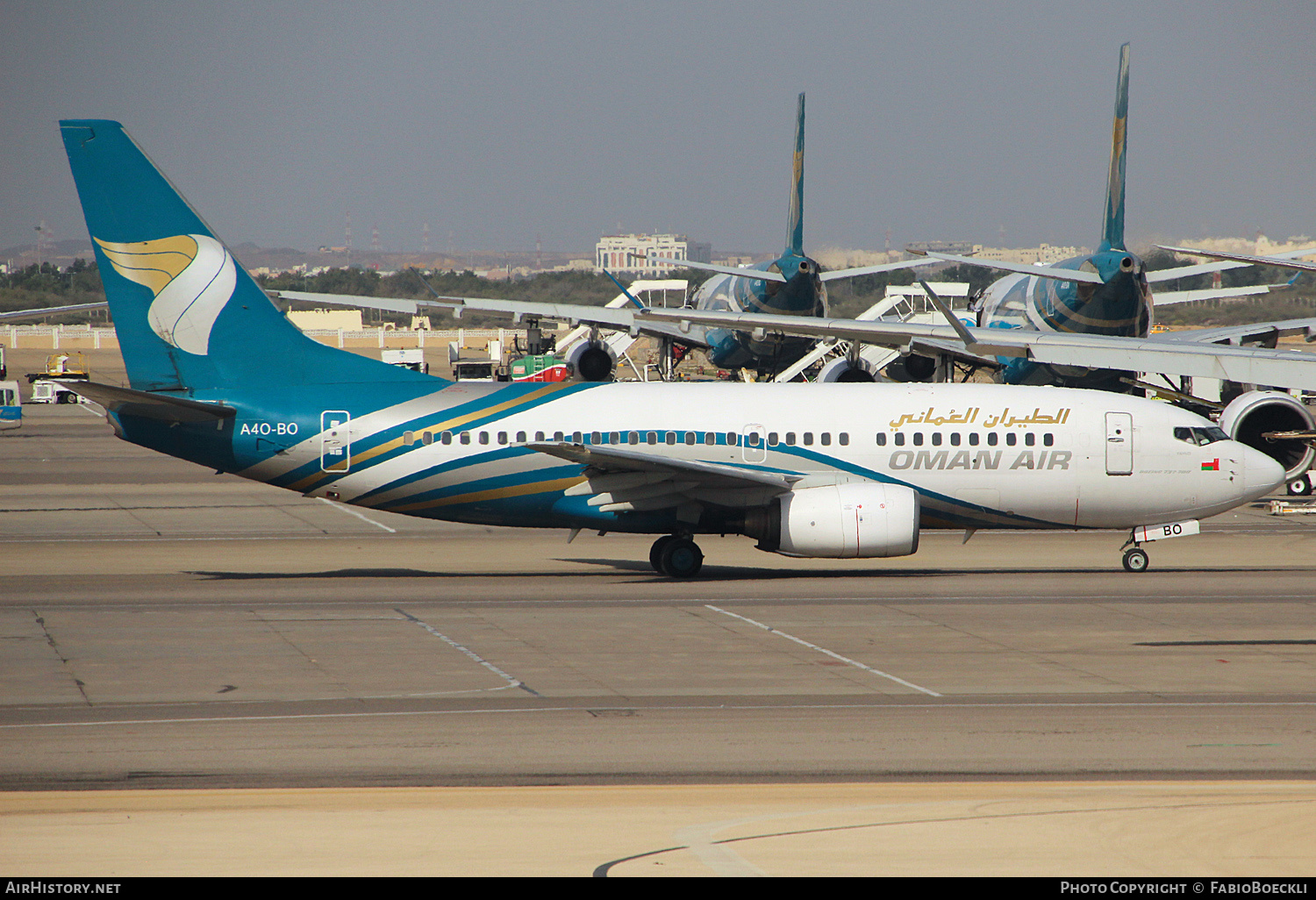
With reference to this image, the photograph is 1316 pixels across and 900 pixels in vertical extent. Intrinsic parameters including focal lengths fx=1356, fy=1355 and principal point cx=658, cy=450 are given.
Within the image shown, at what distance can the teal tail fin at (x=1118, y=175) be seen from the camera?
147ft

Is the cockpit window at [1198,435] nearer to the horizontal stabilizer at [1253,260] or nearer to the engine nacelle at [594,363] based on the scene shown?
the horizontal stabilizer at [1253,260]

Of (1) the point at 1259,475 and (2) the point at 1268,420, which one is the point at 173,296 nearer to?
(1) the point at 1259,475

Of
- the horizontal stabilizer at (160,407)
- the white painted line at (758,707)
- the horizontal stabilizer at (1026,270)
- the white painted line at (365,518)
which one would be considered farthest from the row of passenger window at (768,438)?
the white painted line at (758,707)

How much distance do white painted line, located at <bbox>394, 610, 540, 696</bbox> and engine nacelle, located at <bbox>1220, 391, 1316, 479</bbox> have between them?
22171mm

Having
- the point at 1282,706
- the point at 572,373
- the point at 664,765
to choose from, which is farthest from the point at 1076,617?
the point at 572,373

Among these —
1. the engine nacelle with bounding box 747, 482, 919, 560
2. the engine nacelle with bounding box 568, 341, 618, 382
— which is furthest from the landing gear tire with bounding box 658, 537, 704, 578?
the engine nacelle with bounding box 568, 341, 618, 382

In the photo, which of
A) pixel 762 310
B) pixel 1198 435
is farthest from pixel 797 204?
pixel 1198 435

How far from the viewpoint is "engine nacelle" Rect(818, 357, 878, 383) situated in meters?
44.7

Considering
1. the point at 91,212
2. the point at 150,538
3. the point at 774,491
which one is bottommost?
the point at 150,538

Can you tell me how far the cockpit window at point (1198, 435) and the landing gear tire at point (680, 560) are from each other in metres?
10.1

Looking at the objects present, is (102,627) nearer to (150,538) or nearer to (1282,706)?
(150,538)

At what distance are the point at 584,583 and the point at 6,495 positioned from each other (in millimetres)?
24776

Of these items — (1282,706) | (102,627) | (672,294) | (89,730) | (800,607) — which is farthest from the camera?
(672,294)

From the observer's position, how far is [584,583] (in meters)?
26.6
